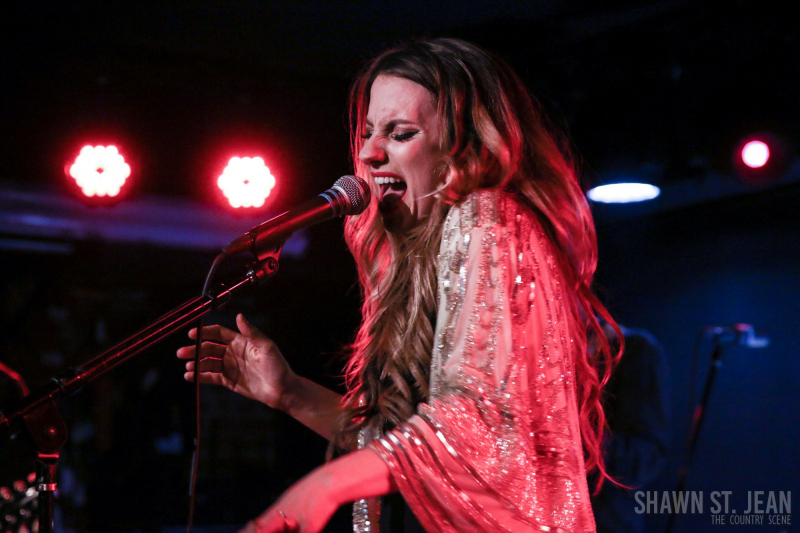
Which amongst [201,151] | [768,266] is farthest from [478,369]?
[768,266]

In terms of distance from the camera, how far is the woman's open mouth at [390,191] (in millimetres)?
1507

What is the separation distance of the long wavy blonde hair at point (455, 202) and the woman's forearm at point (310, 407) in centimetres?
18

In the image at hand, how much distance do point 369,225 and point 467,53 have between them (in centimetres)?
59

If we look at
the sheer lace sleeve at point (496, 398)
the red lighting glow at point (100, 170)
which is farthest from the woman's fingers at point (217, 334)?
the red lighting glow at point (100, 170)

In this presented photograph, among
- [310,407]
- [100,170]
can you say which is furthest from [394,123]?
[100,170]

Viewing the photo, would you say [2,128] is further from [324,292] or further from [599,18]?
[599,18]

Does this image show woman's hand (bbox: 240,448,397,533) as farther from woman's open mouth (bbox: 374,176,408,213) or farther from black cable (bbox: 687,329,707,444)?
black cable (bbox: 687,329,707,444)

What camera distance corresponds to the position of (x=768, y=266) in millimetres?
4449

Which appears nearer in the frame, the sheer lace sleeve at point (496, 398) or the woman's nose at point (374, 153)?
the sheer lace sleeve at point (496, 398)

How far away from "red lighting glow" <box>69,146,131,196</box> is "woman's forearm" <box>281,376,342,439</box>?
297 cm

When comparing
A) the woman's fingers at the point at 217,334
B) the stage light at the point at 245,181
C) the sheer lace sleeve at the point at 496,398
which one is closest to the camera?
the sheer lace sleeve at the point at 496,398

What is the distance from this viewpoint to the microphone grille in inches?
56.9

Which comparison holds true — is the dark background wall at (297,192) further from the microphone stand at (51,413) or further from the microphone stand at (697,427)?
the microphone stand at (51,413)

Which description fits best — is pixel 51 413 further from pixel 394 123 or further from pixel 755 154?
pixel 755 154
